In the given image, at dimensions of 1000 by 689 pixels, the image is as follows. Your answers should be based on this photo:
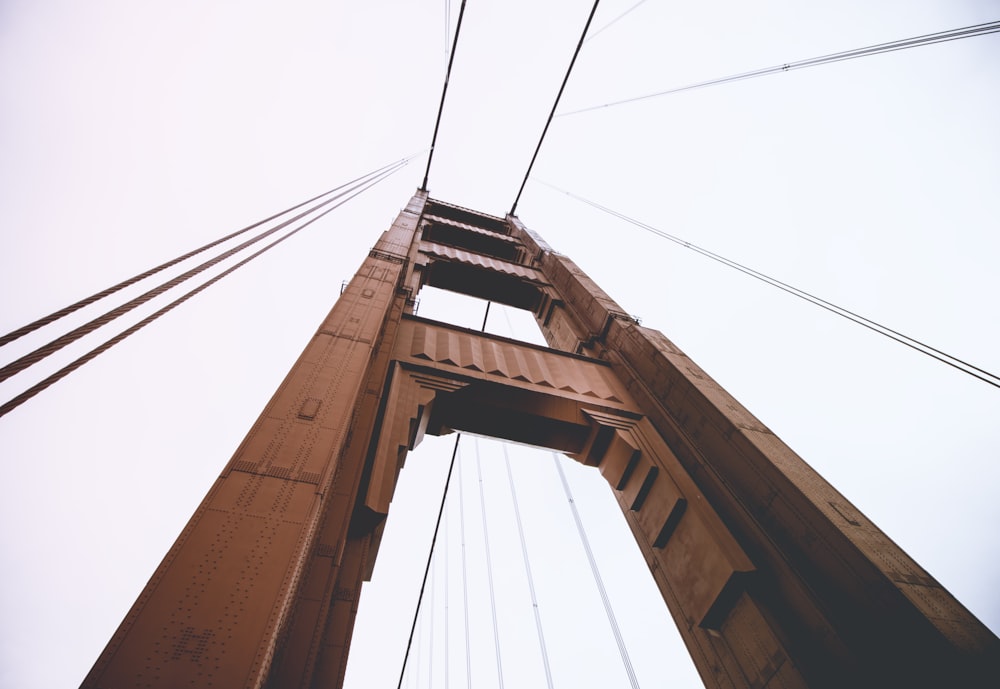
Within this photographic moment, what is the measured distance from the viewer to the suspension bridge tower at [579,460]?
8.83 feet

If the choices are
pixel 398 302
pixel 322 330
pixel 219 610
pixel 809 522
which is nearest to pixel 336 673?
pixel 219 610

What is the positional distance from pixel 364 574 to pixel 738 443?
4.96 metres

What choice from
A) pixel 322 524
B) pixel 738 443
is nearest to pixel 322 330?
pixel 322 524

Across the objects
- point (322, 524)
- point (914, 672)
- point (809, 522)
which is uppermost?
point (809, 522)

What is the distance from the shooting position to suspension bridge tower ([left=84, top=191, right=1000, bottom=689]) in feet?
8.83

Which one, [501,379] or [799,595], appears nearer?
[799,595]

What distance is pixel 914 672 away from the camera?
3.39 meters

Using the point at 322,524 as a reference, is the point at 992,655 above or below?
above

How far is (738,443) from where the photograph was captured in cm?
549

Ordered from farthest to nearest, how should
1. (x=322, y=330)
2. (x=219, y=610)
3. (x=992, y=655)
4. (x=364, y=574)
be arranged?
(x=322, y=330) < (x=364, y=574) < (x=992, y=655) < (x=219, y=610)

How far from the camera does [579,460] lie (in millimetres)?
7465

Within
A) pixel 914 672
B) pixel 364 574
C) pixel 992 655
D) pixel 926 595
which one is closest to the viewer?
pixel 992 655

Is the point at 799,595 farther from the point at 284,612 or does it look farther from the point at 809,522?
the point at 284,612

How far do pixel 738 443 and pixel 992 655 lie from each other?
2.64m
